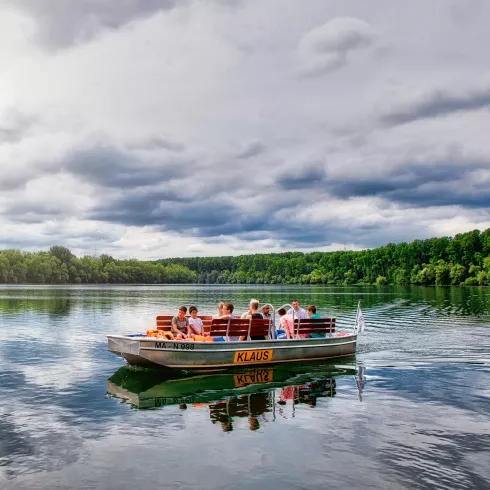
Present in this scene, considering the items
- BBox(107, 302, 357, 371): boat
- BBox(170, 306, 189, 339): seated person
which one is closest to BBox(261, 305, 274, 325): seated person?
BBox(107, 302, 357, 371): boat

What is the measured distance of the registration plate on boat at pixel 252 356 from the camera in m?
20.0

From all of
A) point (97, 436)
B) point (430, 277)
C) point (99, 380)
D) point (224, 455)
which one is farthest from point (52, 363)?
point (430, 277)

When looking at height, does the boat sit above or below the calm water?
above

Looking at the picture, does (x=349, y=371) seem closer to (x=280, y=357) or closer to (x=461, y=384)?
(x=280, y=357)

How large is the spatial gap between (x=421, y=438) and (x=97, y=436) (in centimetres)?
716

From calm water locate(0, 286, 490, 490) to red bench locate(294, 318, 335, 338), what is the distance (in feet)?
5.46

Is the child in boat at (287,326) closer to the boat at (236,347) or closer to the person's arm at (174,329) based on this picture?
the boat at (236,347)

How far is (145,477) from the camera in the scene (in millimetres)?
9578

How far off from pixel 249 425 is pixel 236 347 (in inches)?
280

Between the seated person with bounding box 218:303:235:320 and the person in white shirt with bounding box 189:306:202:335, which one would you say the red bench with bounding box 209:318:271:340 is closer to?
the seated person with bounding box 218:303:235:320

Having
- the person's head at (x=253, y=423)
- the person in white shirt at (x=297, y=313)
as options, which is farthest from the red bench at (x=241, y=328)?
the person's head at (x=253, y=423)

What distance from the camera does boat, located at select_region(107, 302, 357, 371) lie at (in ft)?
61.4

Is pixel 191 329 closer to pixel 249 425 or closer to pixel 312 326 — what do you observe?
pixel 312 326

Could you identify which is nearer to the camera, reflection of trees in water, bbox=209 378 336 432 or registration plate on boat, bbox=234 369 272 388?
reflection of trees in water, bbox=209 378 336 432
